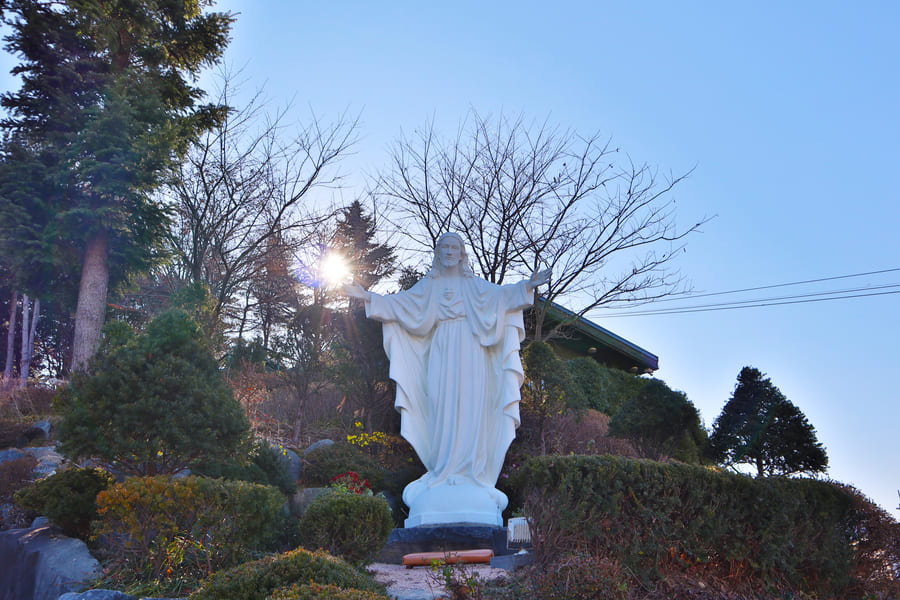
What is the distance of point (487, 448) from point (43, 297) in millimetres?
9044

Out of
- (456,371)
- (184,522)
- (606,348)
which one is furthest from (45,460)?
(606,348)

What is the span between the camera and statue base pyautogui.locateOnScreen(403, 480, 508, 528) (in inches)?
299

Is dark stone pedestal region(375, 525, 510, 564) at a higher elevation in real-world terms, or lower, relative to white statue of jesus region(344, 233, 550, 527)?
lower

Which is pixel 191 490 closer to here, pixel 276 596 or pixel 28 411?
pixel 276 596

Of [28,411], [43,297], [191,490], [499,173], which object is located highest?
[499,173]

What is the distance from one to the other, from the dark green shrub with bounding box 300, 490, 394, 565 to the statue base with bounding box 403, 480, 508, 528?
1673mm

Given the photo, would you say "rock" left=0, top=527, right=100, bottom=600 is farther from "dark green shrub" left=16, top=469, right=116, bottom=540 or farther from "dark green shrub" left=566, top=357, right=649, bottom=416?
"dark green shrub" left=566, top=357, right=649, bottom=416

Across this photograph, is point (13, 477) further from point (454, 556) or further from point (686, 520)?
point (686, 520)

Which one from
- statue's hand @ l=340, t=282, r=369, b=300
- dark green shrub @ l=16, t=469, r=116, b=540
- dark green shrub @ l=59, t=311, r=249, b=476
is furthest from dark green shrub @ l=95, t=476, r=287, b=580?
statue's hand @ l=340, t=282, r=369, b=300

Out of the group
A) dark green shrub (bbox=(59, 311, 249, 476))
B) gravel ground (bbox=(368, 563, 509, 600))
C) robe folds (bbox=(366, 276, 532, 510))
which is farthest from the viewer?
robe folds (bbox=(366, 276, 532, 510))

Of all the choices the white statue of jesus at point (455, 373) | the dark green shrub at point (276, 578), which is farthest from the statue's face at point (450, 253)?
the dark green shrub at point (276, 578)

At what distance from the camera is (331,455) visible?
1027 centimetres

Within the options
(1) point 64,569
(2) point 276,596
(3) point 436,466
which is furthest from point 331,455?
(2) point 276,596

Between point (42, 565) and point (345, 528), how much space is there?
2.61 m
